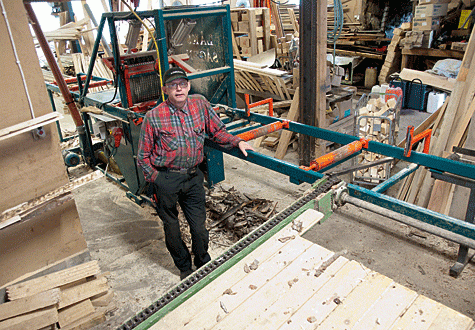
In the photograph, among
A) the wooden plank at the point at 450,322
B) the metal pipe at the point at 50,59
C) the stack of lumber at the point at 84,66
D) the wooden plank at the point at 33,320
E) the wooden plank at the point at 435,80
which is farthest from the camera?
the stack of lumber at the point at 84,66

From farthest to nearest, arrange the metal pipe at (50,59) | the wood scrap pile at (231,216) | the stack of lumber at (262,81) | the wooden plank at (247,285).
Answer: the stack of lumber at (262,81) < the wood scrap pile at (231,216) < the metal pipe at (50,59) < the wooden plank at (247,285)

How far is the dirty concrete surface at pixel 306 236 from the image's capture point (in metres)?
3.38

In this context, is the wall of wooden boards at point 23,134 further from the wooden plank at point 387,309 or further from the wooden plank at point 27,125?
the wooden plank at point 387,309

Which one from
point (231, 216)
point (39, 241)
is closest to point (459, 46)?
point (231, 216)

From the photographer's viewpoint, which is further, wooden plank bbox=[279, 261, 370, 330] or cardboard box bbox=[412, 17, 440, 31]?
cardboard box bbox=[412, 17, 440, 31]

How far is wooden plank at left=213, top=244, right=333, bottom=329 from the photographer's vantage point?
163 centimetres

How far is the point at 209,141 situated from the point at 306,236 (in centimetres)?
174

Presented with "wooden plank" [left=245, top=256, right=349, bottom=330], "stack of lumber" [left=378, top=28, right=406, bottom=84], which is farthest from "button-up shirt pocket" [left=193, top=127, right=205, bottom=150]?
"stack of lumber" [left=378, top=28, right=406, bottom=84]

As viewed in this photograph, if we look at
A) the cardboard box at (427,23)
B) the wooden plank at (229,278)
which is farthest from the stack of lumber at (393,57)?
the wooden plank at (229,278)

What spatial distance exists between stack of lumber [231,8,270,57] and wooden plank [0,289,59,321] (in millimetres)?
6755

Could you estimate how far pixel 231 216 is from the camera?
4.56 meters

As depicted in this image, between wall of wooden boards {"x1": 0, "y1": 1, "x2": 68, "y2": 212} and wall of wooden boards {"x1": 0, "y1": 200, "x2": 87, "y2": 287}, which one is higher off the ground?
wall of wooden boards {"x1": 0, "y1": 1, "x2": 68, "y2": 212}

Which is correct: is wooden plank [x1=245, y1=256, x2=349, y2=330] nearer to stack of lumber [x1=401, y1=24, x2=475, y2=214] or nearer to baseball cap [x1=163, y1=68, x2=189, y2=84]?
baseball cap [x1=163, y1=68, x2=189, y2=84]

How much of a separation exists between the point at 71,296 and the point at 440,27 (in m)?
9.55
